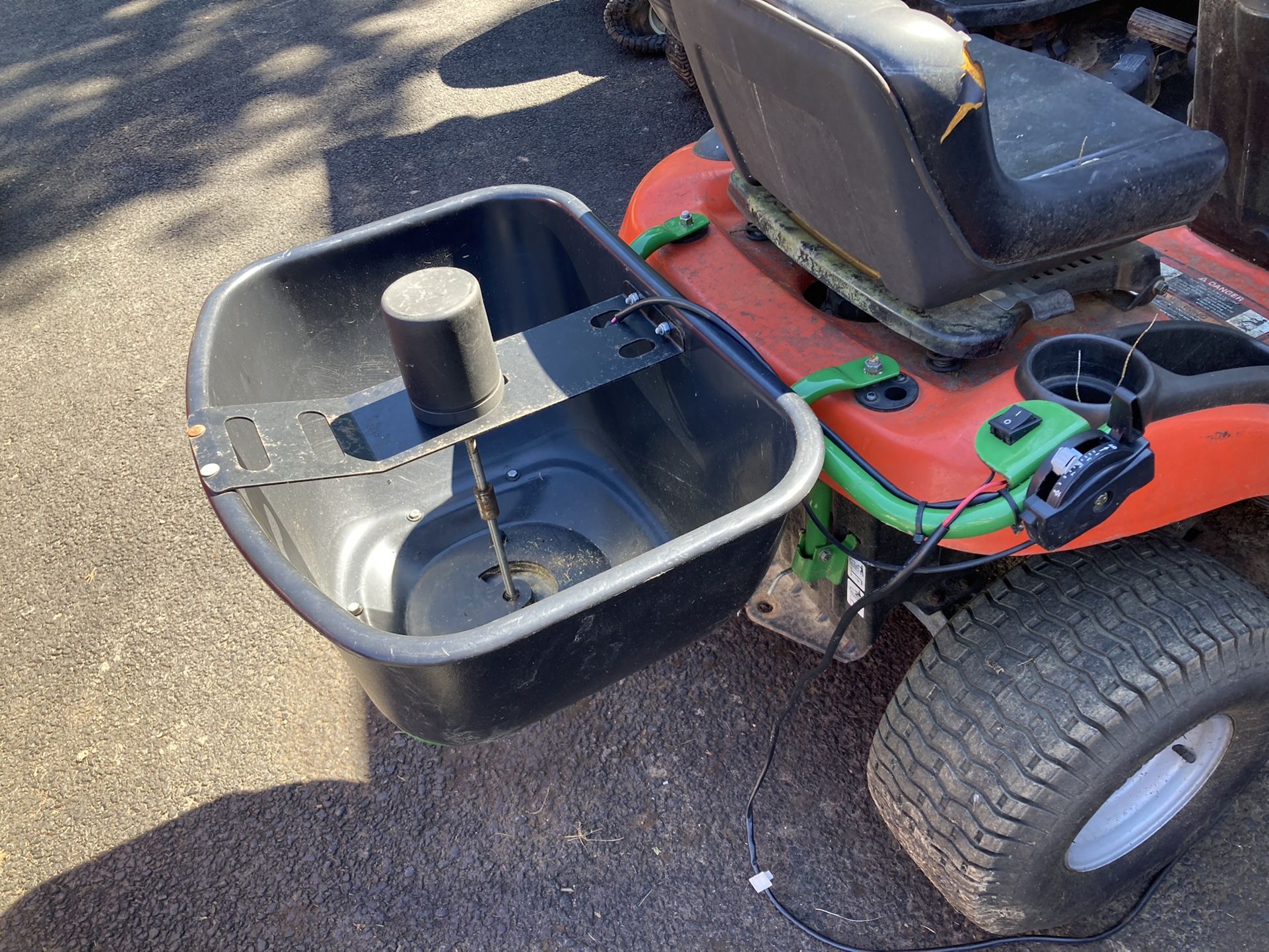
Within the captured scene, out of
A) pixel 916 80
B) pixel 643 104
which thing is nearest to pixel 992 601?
pixel 916 80

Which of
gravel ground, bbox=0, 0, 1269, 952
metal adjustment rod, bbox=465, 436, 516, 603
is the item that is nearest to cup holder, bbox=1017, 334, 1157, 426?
gravel ground, bbox=0, 0, 1269, 952

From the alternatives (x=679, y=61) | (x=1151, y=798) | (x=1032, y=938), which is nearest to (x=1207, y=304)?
(x=1151, y=798)

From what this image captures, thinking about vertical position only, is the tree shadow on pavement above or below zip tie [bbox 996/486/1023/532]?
below

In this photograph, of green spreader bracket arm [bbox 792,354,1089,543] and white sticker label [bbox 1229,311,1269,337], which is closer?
green spreader bracket arm [bbox 792,354,1089,543]

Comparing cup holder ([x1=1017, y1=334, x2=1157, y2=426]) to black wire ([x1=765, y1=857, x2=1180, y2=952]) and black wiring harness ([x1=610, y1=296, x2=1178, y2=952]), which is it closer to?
black wiring harness ([x1=610, y1=296, x2=1178, y2=952])

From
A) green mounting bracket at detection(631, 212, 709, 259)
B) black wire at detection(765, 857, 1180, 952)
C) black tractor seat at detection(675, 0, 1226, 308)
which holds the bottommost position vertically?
black wire at detection(765, 857, 1180, 952)

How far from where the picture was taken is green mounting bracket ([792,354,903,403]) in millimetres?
1293

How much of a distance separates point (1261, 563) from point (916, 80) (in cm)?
101

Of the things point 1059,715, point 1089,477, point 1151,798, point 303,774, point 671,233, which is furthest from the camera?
point 303,774

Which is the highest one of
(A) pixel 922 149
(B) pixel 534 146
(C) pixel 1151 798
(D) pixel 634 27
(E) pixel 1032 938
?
(A) pixel 922 149

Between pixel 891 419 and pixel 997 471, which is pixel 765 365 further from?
pixel 997 471

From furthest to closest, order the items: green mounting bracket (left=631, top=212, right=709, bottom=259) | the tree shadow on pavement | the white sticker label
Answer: the tree shadow on pavement
green mounting bracket (left=631, top=212, right=709, bottom=259)
the white sticker label

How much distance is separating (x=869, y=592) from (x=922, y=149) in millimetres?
631

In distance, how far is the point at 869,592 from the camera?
1.45 m
